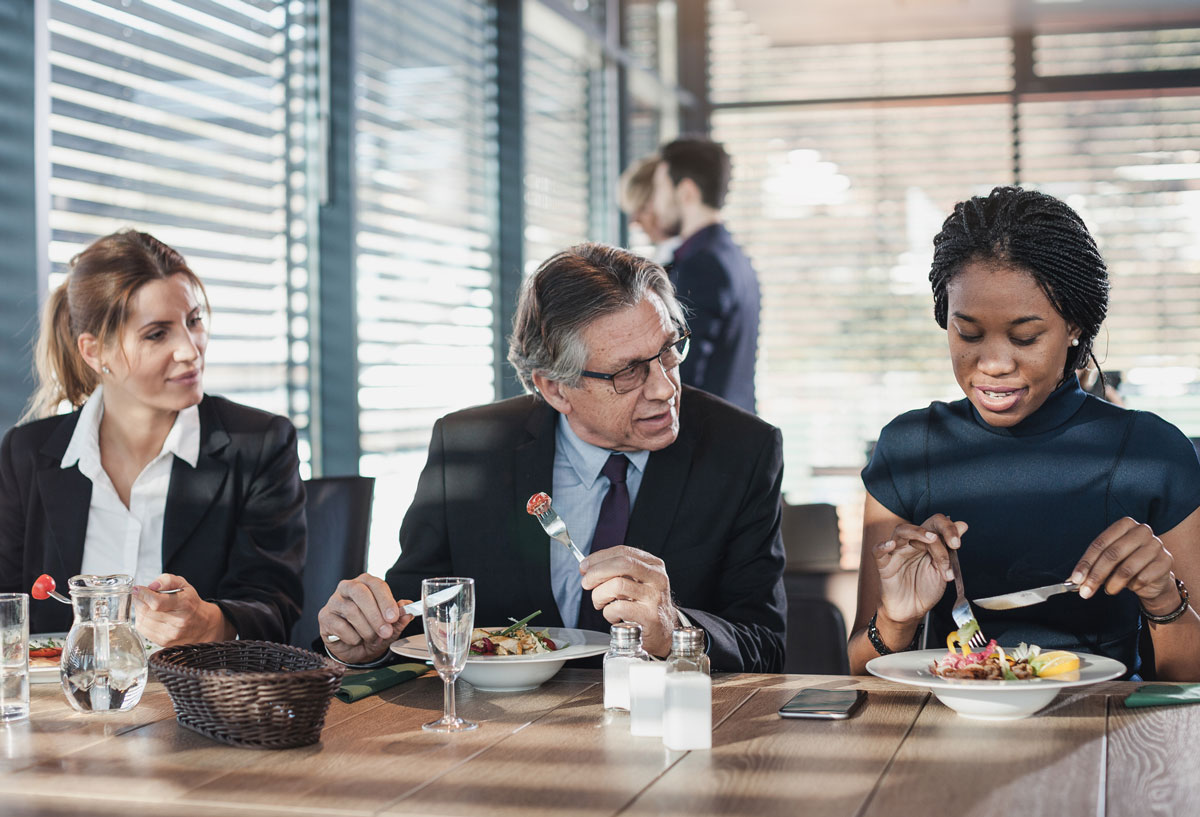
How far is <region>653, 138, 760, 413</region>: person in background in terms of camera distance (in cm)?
392

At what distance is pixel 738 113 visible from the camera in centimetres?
641

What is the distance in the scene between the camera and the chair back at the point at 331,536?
230 centimetres

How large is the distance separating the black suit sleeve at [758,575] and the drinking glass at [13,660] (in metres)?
0.87

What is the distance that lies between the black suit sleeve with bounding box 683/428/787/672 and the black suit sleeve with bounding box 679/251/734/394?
193 cm

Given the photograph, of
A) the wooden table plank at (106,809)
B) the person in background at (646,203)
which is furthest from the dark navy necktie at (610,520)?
the person in background at (646,203)

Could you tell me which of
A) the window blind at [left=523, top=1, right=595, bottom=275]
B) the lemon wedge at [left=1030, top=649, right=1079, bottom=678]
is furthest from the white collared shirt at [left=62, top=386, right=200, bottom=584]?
the window blind at [left=523, top=1, right=595, bottom=275]

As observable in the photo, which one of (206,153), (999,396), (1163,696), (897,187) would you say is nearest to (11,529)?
(206,153)

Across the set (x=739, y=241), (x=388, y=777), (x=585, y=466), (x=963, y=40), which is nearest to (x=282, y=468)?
(x=585, y=466)

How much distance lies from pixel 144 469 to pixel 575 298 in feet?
2.73

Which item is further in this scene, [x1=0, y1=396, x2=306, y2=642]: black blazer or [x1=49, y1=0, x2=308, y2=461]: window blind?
[x1=49, y1=0, x2=308, y2=461]: window blind

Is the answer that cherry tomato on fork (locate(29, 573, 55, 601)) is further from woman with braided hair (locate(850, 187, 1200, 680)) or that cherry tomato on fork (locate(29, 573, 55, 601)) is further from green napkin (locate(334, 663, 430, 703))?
woman with braided hair (locate(850, 187, 1200, 680))

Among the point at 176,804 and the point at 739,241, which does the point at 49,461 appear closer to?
the point at 176,804

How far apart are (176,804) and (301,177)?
250 cm

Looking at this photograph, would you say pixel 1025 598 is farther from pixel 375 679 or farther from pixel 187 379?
pixel 187 379
